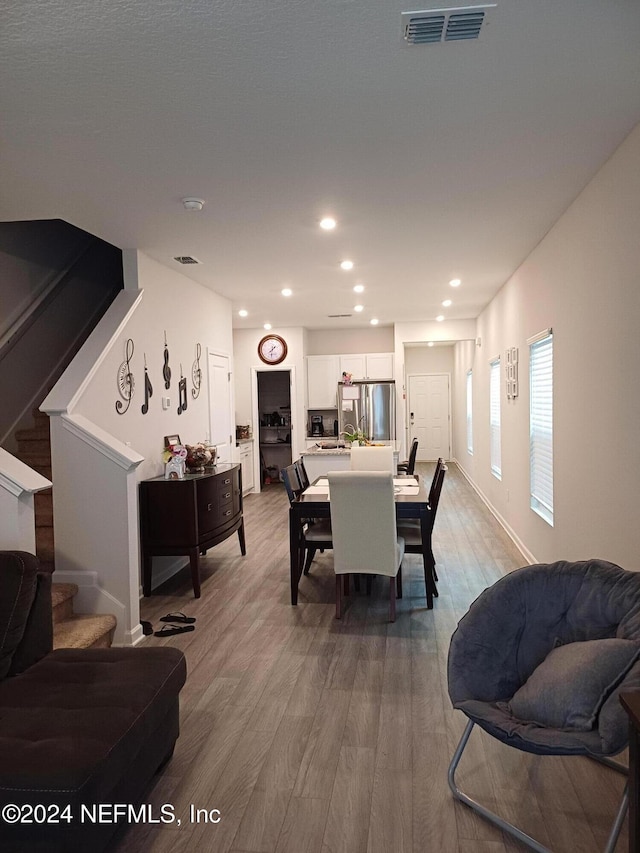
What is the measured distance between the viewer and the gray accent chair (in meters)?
1.77

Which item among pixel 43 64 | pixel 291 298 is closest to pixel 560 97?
pixel 43 64

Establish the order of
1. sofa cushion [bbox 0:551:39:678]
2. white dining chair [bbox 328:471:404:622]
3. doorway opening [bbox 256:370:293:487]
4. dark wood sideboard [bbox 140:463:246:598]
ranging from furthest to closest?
doorway opening [bbox 256:370:293:487] < dark wood sideboard [bbox 140:463:246:598] < white dining chair [bbox 328:471:404:622] < sofa cushion [bbox 0:551:39:678]

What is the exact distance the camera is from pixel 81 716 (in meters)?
1.95

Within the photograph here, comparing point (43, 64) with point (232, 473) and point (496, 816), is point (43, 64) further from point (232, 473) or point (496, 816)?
point (232, 473)

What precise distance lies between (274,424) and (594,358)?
7619 mm

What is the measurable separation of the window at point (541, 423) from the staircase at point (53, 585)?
10.7ft

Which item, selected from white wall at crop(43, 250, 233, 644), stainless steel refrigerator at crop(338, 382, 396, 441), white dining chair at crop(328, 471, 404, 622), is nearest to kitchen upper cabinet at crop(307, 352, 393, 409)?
stainless steel refrigerator at crop(338, 382, 396, 441)

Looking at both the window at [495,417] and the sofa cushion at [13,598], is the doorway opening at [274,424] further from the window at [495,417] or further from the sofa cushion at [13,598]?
the sofa cushion at [13,598]

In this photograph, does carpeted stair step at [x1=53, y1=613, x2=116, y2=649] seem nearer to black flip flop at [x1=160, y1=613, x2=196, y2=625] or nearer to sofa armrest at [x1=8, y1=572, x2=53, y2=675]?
black flip flop at [x1=160, y1=613, x2=196, y2=625]

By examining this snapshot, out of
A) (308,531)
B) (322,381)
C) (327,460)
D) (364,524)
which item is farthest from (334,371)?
(364,524)

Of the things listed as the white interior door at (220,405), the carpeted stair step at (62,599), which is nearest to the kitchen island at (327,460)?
the white interior door at (220,405)

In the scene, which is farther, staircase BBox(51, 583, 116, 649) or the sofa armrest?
staircase BBox(51, 583, 116, 649)

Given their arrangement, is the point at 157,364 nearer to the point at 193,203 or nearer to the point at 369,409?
the point at 193,203

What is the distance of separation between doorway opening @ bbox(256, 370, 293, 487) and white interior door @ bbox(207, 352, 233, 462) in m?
3.47
